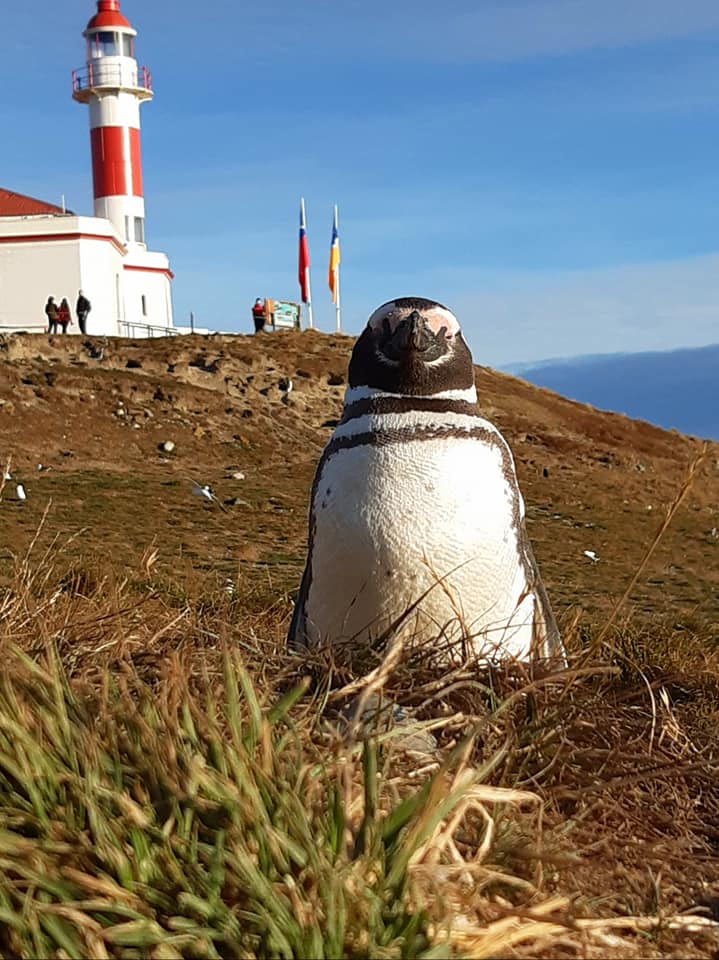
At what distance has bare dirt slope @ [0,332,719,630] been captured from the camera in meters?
12.3

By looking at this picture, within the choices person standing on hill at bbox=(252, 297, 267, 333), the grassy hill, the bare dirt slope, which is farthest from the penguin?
person standing on hill at bbox=(252, 297, 267, 333)

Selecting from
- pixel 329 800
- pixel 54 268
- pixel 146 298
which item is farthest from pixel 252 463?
pixel 146 298

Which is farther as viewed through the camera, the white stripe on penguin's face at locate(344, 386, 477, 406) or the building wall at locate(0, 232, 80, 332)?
the building wall at locate(0, 232, 80, 332)

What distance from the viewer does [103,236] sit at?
4019 cm

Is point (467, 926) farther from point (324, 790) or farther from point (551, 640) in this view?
point (551, 640)

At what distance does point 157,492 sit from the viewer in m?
15.2

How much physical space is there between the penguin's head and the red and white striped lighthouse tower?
41432mm

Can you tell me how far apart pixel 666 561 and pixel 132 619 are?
1143 centimetres

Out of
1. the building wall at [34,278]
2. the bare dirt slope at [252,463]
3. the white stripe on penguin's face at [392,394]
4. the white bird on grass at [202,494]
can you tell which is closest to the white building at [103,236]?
the building wall at [34,278]

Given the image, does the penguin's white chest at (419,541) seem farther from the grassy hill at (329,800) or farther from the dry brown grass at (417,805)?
the dry brown grass at (417,805)

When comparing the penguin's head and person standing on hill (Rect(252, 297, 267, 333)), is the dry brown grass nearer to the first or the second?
the penguin's head

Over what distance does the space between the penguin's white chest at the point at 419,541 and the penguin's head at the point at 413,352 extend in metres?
0.24

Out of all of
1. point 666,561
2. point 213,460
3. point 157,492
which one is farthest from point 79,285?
point 666,561

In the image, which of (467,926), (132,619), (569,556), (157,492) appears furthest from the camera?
(157,492)
